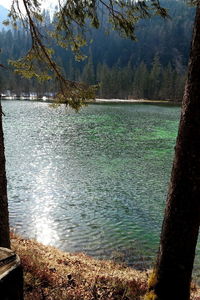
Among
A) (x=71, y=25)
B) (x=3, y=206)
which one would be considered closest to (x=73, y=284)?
(x=3, y=206)

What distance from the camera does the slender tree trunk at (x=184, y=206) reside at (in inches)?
180

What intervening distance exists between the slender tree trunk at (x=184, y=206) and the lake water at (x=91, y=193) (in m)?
5.11

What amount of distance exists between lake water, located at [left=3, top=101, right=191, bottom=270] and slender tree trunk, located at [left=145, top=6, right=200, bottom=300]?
5114 mm

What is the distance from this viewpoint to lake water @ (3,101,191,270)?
12008 mm

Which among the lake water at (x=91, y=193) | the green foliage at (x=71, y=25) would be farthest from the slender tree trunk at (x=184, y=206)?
the lake water at (x=91, y=193)

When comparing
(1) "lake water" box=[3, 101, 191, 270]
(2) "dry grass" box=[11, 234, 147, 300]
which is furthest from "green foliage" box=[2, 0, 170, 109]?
(2) "dry grass" box=[11, 234, 147, 300]

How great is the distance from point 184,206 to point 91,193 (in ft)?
42.7

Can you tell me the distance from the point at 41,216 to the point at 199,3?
12091mm

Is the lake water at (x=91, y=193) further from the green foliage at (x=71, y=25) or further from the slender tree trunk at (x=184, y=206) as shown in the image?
the slender tree trunk at (x=184, y=206)

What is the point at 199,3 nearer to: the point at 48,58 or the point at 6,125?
the point at 48,58

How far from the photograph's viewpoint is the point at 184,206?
4.87 m

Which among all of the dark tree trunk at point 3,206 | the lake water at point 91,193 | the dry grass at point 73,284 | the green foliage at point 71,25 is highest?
the green foliage at point 71,25

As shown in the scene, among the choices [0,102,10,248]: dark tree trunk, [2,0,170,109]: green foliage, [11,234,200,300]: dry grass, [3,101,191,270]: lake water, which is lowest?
[3,101,191,270]: lake water

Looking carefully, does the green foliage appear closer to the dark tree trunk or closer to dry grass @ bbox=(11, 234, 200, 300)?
the dark tree trunk
